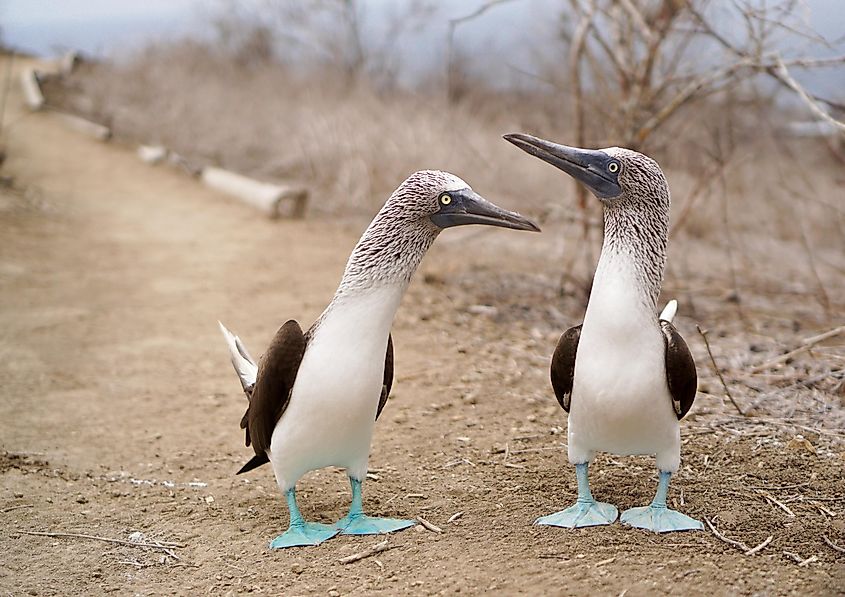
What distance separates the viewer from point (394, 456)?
3.64 metres

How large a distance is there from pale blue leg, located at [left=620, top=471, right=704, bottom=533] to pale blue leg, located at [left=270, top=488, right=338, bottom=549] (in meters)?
0.96

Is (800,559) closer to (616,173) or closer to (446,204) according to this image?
(616,173)

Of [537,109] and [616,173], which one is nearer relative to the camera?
[616,173]

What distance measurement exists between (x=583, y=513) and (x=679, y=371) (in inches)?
22.5

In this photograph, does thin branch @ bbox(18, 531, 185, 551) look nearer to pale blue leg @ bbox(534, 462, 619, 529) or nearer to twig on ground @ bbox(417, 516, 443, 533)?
twig on ground @ bbox(417, 516, 443, 533)

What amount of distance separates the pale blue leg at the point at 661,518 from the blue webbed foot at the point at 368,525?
719mm

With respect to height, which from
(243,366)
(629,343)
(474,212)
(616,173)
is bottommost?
(243,366)

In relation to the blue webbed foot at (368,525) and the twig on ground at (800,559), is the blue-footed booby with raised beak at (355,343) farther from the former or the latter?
the twig on ground at (800,559)

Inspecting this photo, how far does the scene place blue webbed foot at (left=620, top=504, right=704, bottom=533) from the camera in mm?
2760

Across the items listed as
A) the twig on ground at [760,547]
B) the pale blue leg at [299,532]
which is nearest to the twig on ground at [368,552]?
the pale blue leg at [299,532]

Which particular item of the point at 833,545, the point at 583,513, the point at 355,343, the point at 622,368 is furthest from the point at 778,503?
the point at 355,343

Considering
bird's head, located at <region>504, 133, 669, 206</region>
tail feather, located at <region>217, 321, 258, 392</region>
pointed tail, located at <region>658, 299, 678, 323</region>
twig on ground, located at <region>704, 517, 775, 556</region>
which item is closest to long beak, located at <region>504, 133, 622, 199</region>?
bird's head, located at <region>504, 133, 669, 206</region>

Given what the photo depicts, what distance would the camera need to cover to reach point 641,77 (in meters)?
5.48

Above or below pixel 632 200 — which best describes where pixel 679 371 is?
below
